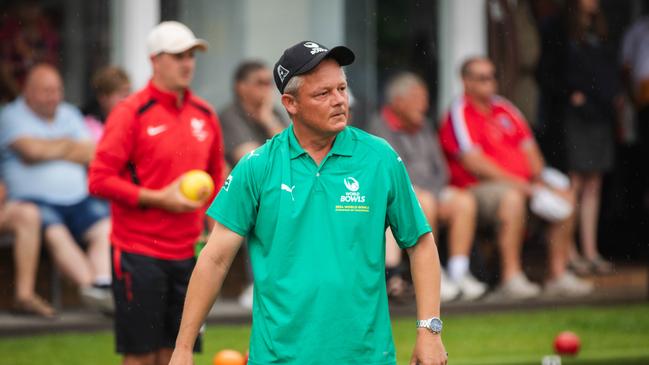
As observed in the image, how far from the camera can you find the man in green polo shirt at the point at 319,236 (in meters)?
4.80

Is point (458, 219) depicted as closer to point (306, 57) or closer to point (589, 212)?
point (589, 212)

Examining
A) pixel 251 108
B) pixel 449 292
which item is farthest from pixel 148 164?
pixel 449 292

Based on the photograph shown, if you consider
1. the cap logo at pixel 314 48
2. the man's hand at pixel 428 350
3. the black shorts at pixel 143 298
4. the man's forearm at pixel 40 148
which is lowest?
the black shorts at pixel 143 298

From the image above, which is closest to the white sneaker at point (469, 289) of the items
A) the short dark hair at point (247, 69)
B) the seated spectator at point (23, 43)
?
the short dark hair at point (247, 69)

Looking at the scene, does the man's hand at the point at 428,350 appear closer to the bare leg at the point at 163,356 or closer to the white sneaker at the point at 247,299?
the bare leg at the point at 163,356

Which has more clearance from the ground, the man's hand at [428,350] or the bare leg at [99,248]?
the man's hand at [428,350]

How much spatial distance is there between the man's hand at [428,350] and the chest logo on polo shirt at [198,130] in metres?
2.74

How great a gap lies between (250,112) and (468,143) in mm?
1993

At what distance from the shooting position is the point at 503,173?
11594 millimetres

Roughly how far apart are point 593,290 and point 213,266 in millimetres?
7753

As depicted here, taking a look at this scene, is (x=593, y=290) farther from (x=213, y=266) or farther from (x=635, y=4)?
(x=213, y=266)

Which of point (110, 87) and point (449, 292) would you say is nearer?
point (110, 87)

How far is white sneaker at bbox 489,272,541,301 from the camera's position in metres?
11.4

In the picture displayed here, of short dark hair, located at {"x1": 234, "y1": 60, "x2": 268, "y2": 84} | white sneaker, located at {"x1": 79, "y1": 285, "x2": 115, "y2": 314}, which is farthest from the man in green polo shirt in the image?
short dark hair, located at {"x1": 234, "y1": 60, "x2": 268, "y2": 84}
